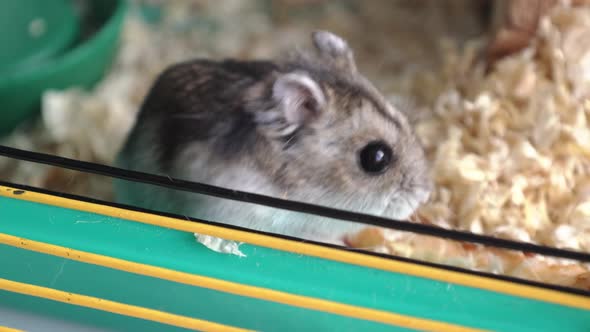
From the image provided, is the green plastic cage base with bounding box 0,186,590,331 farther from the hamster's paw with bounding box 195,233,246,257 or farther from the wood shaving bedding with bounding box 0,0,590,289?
the wood shaving bedding with bounding box 0,0,590,289

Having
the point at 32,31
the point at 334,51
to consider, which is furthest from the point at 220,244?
the point at 32,31

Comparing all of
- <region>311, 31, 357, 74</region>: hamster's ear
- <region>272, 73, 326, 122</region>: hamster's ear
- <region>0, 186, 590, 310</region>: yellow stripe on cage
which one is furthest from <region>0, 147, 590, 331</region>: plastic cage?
<region>311, 31, 357, 74</region>: hamster's ear

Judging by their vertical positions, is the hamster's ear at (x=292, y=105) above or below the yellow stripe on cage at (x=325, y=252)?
above

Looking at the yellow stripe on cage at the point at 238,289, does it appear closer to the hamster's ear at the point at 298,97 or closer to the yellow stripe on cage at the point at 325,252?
the yellow stripe on cage at the point at 325,252

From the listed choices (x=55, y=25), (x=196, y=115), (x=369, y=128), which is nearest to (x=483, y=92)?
(x=369, y=128)

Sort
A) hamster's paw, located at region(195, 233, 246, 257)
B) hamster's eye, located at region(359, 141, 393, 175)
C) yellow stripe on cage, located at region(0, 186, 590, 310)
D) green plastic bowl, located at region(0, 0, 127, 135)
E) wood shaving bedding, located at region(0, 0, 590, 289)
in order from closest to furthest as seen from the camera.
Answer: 1. yellow stripe on cage, located at region(0, 186, 590, 310)
2. hamster's paw, located at region(195, 233, 246, 257)
3. hamster's eye, located at region(359, 141, 393, 175)
4. wood shaving bedding, located at region(0, 0, 590, 289)
5. green plastic bowl, located at region(0, 0, 127, 135)

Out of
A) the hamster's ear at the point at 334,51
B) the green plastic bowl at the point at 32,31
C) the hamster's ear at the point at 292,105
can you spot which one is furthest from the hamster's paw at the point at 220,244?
the green plastic bowl at the point at 32,31

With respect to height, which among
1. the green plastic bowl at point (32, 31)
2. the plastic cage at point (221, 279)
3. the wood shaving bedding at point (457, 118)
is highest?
the green plastic bowl at point (32, 31)

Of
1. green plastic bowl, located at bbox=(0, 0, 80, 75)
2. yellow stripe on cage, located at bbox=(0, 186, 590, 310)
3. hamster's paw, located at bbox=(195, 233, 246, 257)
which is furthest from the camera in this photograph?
green plastic bowl, located at bbox=(0, 0, 80, 75)
